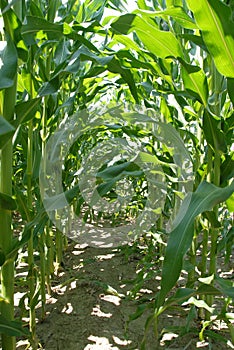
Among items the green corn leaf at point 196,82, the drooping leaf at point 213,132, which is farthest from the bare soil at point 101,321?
the green corn leaf at point 196,82

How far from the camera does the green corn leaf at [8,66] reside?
2.42 ft

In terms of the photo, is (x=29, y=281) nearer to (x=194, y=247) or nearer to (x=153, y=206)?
(x=194, y=247)

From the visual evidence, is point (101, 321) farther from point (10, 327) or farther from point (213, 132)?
point (213, 132)

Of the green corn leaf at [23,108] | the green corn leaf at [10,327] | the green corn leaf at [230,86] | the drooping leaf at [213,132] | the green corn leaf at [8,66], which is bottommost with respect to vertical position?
the green corn leaf at [10,327]

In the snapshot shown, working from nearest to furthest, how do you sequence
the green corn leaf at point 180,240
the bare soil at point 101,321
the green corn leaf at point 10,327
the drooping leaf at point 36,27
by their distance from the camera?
the green corn leaf at point 180,240, the green corn leaf at point 10,327, the drooping leaf at point 36,27, the bare soil at point 101,321

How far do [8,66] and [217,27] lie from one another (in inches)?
19.0

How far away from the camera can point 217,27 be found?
2.66 ft

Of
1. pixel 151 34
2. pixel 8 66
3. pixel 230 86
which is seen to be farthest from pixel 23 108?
pixel 230 86

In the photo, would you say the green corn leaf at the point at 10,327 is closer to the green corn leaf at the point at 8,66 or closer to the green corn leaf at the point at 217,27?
the green corn leaf at the point at 8,66

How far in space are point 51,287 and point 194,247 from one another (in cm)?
96

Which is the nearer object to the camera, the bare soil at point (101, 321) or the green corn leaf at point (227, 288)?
the green corn leaf at point (227, 288)

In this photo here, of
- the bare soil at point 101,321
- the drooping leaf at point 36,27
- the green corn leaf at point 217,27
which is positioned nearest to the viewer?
the green corn leaf at point 217,27

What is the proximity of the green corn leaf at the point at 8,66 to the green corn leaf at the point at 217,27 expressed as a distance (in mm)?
418

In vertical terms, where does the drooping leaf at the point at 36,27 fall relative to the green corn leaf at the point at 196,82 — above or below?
above
